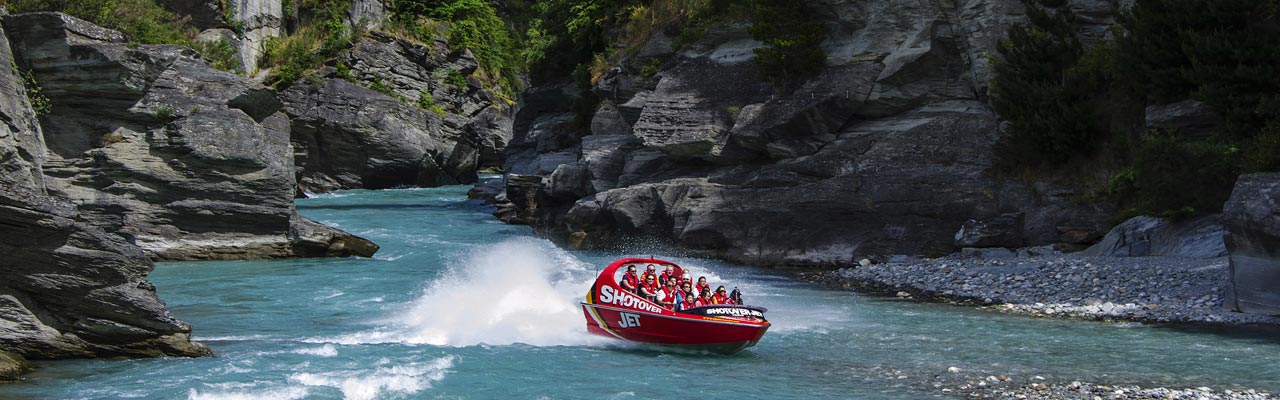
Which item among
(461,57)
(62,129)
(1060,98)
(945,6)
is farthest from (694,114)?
(461,57)

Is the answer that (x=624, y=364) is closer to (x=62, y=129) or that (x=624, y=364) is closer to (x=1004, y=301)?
(x=1004, y=301)

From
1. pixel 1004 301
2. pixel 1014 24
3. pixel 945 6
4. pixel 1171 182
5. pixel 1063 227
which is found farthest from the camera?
pixel 945 6

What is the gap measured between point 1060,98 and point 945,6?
5241 millimetres

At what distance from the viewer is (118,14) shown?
112ft

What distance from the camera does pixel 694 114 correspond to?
3431 centimetres

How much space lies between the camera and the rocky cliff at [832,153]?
94.3ft

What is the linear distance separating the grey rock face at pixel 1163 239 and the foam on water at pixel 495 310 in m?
12.1

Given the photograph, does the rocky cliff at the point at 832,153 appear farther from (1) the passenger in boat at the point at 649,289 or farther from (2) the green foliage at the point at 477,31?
(2) the green foliage at the point at 477,31

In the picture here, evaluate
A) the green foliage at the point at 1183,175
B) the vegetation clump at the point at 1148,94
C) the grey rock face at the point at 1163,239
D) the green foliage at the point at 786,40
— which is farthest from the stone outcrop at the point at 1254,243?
the green foliage at the point at 786,40

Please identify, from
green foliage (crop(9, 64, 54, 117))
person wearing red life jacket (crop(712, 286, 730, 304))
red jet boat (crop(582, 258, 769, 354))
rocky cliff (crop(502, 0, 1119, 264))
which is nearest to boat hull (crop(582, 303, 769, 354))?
red jet boat (crop(582, 258, 769, 354))

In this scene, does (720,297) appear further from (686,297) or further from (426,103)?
(426,103)

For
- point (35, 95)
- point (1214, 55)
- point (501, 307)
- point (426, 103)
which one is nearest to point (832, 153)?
point (1214, 55)

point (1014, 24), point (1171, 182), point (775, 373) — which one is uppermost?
point (1014, 24)

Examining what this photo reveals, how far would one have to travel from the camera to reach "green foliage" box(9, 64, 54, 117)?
27.3m
